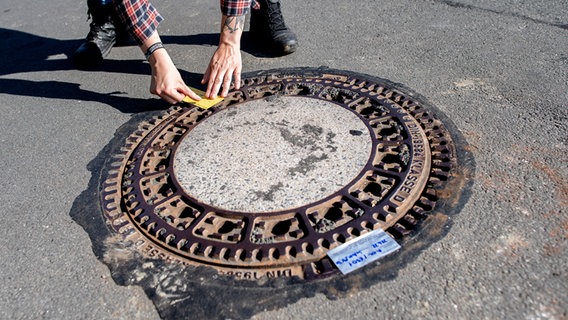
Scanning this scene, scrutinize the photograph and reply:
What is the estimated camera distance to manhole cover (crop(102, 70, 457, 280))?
1.81 metres

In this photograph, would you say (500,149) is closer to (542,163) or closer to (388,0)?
(542,163)

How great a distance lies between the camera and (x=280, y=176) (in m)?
2.12

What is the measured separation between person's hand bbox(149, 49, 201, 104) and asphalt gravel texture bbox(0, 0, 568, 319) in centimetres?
31

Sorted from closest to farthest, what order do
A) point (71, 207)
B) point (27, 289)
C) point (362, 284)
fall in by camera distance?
point (362, 284) < point (27, 289) < point (71, 207)

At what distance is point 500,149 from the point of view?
7.05ft

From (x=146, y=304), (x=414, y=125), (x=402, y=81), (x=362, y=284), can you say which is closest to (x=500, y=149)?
(x=414, y=125)

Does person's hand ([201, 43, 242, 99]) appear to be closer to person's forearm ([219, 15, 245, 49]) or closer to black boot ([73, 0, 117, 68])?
person's forearm ([219, 15, 245, 49])

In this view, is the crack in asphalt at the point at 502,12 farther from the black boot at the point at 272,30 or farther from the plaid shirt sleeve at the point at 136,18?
the plaid shirt sleeve at the point at 136,18

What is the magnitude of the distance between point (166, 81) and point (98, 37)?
138 cm

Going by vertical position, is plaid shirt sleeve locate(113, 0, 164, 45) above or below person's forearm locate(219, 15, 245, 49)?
above

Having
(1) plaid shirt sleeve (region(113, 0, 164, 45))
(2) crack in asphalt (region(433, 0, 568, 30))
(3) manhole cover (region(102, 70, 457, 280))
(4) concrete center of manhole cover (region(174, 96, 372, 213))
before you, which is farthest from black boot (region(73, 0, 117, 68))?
(2) crack in asphalt (region(433, 0, 568, 30))

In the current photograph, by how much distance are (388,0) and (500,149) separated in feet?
6.95

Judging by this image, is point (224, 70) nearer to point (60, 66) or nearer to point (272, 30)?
point (272, 30)

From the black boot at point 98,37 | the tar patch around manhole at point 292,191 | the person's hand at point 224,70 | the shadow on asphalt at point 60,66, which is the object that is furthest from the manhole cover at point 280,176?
the black boot at point 98,37
